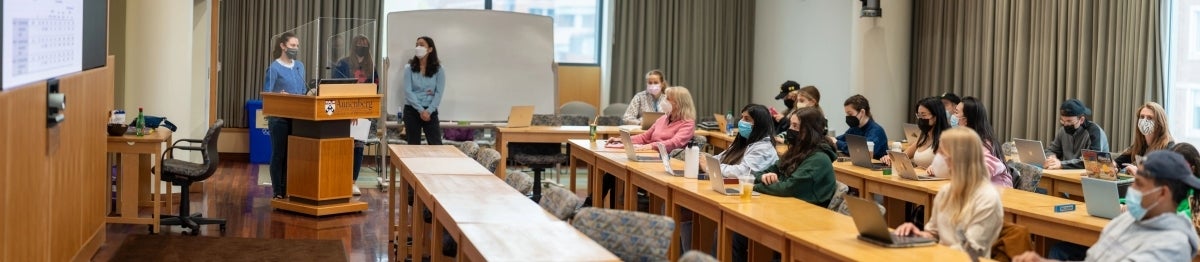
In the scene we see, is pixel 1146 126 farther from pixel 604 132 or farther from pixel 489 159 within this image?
pixel 604 132

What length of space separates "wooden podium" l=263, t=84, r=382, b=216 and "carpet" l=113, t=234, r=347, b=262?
102 centimetres

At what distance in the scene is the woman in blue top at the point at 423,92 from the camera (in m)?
10.8

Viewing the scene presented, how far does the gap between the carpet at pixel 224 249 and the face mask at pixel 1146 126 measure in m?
4.69

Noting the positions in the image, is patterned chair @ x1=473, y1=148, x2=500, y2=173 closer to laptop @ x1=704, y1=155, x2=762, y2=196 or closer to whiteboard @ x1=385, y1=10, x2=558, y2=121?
laptop @ x1=704, y1=155, x2=762, y2=196

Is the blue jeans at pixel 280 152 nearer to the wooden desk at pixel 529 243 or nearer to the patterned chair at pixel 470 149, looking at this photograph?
the patterned chair at pixel 470 149

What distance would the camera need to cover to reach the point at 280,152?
9625 mm

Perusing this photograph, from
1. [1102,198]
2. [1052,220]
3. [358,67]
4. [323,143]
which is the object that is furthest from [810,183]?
[358,67]

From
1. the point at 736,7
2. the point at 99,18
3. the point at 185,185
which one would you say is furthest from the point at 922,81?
the point at 99,18

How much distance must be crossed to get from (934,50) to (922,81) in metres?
0.38

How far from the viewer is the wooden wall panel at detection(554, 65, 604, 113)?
48.9 ft

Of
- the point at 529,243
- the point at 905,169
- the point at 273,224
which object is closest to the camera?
the point at 529,243

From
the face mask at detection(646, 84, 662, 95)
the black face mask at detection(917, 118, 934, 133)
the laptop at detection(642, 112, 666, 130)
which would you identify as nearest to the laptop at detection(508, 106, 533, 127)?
the laptop at detection(642, 112, 666, 130)

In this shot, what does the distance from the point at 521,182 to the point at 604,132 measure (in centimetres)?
472

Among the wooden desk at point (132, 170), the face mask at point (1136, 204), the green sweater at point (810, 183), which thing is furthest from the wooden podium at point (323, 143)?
the face mask at point (1136, 204)
